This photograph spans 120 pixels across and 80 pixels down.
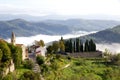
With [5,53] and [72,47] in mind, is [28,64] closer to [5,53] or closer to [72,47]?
[5,53]

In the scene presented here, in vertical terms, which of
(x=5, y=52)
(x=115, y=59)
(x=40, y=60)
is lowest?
(x=115, y=59)

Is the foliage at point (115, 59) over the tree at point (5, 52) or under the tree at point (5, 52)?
under

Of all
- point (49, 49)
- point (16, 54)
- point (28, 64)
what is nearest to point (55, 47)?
point (49, 49)

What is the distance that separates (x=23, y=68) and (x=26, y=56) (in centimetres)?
935

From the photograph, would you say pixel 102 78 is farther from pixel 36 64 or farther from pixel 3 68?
pixel 3 68

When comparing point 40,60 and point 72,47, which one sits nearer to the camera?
point 40,60

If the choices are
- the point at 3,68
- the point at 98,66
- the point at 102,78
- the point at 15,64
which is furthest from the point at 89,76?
the point at 3,68

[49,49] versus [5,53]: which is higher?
[5,53]

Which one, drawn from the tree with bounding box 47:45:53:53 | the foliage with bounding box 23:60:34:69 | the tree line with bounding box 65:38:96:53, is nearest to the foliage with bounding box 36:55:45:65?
the foliage with bounding box 23:60:34:69

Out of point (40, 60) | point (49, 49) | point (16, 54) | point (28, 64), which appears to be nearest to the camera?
point (16, 54)

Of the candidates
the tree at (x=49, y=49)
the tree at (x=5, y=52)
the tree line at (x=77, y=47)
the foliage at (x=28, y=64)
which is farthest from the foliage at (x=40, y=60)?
the tree line at (x=77, y=47)

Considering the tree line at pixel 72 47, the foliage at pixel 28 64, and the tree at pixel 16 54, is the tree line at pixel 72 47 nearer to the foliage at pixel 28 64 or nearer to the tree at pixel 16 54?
the foliage at pixel 28 64

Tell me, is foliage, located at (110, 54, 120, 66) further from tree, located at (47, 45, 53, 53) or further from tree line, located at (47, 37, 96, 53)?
tree, located at (47, 45, 53, 53)

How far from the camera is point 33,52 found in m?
87.2
